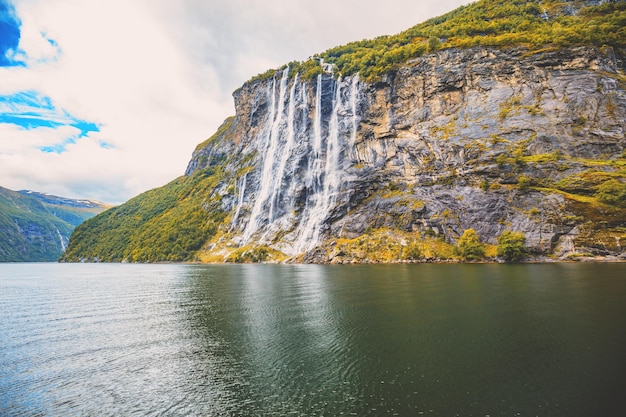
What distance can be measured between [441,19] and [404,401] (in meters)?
185

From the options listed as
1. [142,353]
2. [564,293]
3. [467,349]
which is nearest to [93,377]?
[142,353]

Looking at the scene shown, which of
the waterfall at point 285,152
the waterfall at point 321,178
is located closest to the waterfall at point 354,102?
the waterfall at point 321,178

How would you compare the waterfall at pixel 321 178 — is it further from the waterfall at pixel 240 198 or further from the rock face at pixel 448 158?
the waterfall at pixel 240 198

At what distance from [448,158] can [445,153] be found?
1816 mm

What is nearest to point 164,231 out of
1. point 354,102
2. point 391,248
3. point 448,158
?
point 354,102

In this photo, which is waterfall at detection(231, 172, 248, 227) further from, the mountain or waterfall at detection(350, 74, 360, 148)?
waterfall at detection(350, 74, 360, 148)

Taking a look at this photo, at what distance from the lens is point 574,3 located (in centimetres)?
12075

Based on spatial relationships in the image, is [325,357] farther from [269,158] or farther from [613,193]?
[269,158]

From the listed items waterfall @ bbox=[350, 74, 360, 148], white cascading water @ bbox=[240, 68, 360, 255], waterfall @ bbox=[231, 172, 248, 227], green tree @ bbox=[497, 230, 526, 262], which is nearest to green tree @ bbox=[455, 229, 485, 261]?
green tree @ bbox=[497, 230, 526, 262]

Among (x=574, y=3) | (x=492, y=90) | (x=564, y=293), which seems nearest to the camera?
(x=564, y=293)

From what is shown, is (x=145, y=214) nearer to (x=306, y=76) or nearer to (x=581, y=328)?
(x=306, y=76)

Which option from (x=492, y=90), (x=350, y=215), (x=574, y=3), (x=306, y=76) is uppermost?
(x=574, y=3)

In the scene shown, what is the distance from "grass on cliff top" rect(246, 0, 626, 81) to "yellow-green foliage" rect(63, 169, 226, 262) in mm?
66482

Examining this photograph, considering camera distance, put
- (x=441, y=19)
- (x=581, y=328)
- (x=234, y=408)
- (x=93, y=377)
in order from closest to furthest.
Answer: (x=234, y=408)
(x=93, y=377)
(x=581, y=328)
(x=441, y=19)
